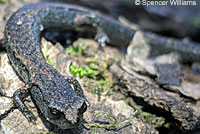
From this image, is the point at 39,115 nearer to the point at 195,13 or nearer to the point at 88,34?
the point at 88,34

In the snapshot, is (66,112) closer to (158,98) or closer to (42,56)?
(42,56)

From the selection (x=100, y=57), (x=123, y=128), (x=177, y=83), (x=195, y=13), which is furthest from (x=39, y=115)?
(x=195, y=13)

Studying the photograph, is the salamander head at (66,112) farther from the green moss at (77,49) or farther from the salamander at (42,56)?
the green moss at (77,49)

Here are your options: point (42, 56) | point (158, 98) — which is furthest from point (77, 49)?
point (158, 98)

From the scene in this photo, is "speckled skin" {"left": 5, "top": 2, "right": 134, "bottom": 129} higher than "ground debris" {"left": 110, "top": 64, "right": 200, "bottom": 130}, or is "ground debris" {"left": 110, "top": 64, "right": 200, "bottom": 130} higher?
"speckled skin" {"left": 5, "top": 2, "right": 134, "bottom": 129}

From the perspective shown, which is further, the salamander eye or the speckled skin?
the speckled skin

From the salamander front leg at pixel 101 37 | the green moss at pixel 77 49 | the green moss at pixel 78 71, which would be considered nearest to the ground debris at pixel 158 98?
the green moss at pixel 78 71

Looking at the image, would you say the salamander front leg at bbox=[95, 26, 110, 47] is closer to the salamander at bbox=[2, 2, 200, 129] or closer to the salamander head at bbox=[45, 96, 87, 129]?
the salamander at bbox=[2, 2, 200, 129]

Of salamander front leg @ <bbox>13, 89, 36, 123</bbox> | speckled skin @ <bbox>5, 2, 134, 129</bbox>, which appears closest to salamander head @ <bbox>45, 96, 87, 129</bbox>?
speckled skin @ <bbox>5, 2, 134, 129</bbox>

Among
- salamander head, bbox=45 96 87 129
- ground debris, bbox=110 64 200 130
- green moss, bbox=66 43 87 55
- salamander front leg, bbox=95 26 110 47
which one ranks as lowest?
ground debris, bbox=110 64 200 130
